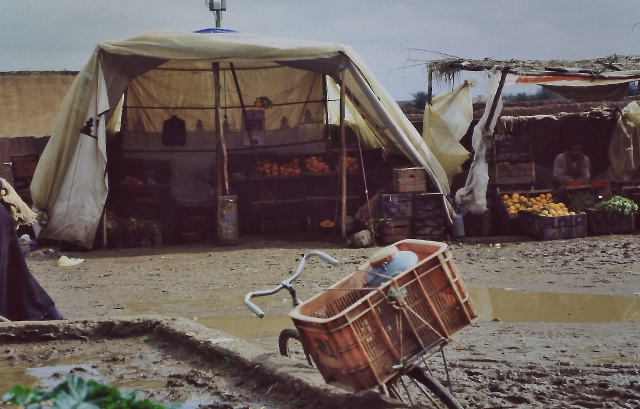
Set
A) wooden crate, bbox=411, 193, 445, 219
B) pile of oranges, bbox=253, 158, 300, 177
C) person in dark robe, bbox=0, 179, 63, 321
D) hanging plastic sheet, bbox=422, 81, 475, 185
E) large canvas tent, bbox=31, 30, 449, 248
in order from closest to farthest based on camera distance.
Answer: person in dark robe, bbox=0, 179, 63, 321 → large canvas tent, bbox=31, 30, 449, 248 → wooden crate, bbox=411, 193, 445, 219 → hanging plastic sheet, bbox=422, 81, 475, 185 → pile of oranges, bbox=253, 158, 300, 177

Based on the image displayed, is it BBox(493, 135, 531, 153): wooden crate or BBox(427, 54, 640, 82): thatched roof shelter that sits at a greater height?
BBox(427, 54, 640, 82): thatched roof shelter

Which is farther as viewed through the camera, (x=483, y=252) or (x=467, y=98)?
(x=467, y=98)

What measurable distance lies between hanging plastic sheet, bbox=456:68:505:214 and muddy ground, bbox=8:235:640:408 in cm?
85

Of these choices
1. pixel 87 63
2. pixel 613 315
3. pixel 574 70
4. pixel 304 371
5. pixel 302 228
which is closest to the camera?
pixel 304 371

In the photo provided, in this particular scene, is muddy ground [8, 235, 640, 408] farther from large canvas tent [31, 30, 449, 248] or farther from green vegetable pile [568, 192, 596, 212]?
large canvas tent [31, 30, 449, 248]

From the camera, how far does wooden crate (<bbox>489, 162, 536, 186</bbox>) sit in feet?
40.3

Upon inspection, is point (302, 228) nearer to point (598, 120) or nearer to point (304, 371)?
point (598, 120)

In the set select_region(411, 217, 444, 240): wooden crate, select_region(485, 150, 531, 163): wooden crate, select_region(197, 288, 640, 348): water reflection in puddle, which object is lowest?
select_region(197, 288, 640, 348): water reflection in puddle

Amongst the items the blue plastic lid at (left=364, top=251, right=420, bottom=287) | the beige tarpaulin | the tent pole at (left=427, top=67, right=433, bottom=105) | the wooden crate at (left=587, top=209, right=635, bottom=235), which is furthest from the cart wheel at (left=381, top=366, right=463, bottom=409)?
the beige tarpaulin

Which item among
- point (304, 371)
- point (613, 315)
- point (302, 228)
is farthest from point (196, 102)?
point (304, 371)

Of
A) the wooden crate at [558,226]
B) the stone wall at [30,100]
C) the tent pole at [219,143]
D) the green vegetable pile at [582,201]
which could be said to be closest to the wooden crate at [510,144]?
the green vegetable pile at [582,201]

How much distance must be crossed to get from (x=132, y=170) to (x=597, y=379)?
11.1 meters

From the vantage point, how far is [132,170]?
46.4 ft

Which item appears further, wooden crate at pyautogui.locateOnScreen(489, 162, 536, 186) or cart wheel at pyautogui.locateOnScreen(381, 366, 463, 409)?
wooden crate at pyautogui.locateOnScreen(489, 162, 536, 186)
